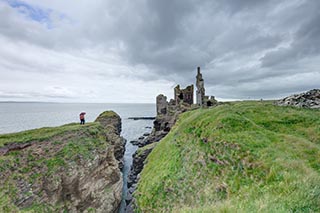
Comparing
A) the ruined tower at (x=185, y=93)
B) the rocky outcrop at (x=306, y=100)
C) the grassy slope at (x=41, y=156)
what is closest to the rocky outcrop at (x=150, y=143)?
the ruined tower at (x=185, y=93)

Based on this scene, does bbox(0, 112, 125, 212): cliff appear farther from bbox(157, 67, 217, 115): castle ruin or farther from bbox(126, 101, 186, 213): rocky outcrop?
bbox(157, 67, 217, 115): castle ruin

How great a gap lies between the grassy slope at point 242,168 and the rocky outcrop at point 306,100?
6.92 metres

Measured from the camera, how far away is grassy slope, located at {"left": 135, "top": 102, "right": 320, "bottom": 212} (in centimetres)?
725

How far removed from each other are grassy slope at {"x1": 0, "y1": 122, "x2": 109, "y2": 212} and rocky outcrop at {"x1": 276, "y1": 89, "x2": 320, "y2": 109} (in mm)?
29893

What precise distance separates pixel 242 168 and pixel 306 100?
22.7 metres

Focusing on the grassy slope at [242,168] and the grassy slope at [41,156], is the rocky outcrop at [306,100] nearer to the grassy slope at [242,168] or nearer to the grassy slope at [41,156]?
the grassy slope at [242,168]

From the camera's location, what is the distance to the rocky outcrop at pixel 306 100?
84.7 feet

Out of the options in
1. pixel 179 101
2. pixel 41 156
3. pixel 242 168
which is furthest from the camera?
pixel 179 101

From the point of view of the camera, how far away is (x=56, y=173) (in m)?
19.2

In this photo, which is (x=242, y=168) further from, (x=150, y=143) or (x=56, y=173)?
(x=150, y=143)

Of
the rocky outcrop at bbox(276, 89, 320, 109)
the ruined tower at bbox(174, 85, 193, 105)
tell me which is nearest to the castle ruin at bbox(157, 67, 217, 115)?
the ruined tower at bbox(174, 85, 193, 105)

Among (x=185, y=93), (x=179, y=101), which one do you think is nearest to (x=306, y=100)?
(x=179, y=101)

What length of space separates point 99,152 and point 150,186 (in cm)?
1099

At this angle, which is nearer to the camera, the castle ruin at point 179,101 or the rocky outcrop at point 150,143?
the rocky outcrop at point 150,143
